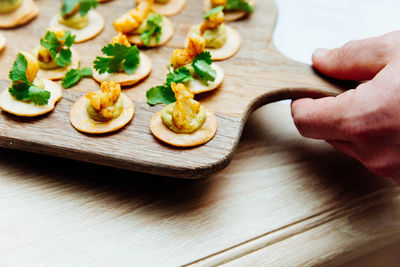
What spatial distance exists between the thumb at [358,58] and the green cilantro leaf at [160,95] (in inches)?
30.3

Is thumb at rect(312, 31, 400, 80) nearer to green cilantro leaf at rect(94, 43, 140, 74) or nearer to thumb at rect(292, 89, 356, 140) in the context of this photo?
thumb at rect(292, 89, 356, 140)

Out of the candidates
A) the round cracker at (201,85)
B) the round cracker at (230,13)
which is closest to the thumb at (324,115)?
the round cracker at (201,85)

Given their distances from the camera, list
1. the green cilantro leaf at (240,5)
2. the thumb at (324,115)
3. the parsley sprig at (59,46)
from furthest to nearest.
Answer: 1. the green cilantro leaf at (240,5)
2. the parsley sprig at (59,46)
3. the thumb at (324,115)

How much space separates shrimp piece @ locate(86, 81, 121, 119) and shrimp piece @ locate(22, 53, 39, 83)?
33 cm

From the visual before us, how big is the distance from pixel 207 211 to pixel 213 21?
99 centimetres

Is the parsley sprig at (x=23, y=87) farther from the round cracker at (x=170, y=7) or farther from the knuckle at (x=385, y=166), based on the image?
the knuckle at (x=385, y=166)

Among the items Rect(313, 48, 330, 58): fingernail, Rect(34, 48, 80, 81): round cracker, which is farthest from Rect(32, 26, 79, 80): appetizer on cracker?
Rect(313, 48, 330, 58): fingernail

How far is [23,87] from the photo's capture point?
6.31 feet

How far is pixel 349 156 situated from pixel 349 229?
1.34 feet

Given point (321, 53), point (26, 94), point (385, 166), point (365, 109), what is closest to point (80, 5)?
point (26, 94)

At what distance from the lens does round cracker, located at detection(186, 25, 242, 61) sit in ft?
7.21

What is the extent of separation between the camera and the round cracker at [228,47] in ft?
7.21

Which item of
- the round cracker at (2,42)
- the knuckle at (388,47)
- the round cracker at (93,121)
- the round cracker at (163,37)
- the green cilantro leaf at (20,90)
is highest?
the knuckle at (388,47)

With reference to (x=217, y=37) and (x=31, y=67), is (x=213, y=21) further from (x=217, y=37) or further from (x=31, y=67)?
(x=31, y=67)
